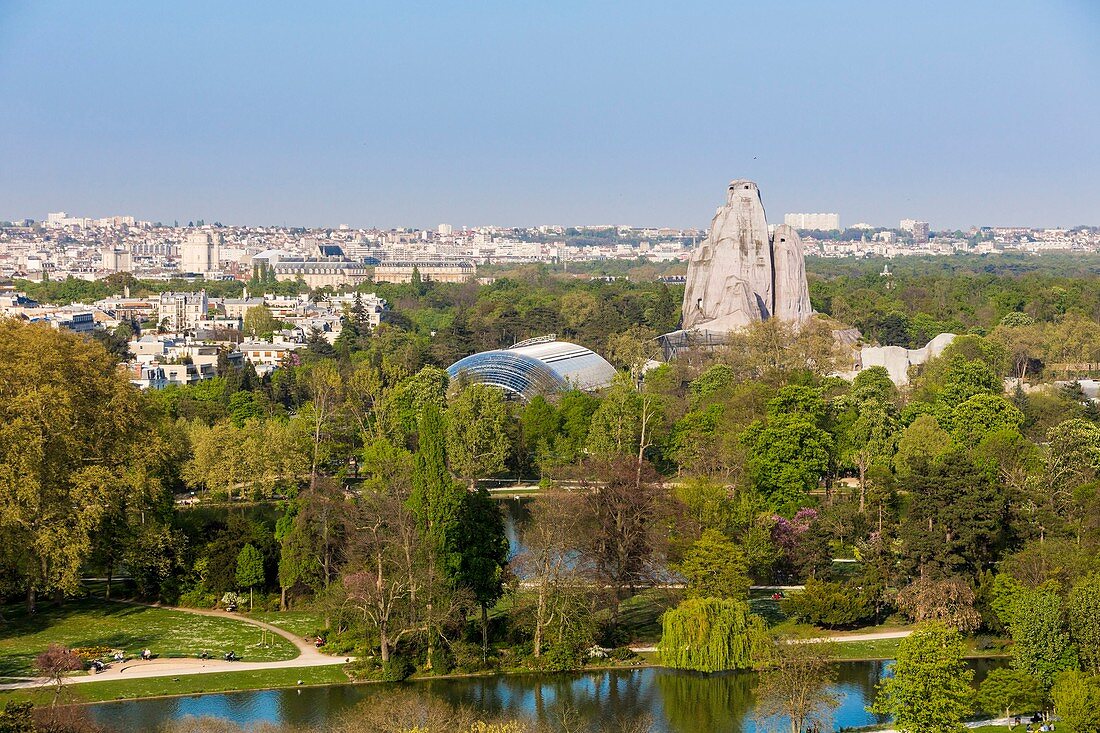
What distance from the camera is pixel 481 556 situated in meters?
30.0

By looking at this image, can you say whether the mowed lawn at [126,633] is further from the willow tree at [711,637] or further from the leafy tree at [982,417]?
the leafy tree at [982,417]

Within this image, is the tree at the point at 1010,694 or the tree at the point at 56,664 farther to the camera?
the tree at the point at 56,664

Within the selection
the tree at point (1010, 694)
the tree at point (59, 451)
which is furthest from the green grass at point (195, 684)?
the tree at point (1010, 694)

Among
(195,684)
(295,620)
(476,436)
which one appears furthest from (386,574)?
(476,436)

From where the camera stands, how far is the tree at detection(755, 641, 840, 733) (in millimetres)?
24719

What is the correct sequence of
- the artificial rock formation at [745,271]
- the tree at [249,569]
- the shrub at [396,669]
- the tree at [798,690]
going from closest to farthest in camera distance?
the tree at [798,690] < the shrub at [396,669] < the tree at [249,569] < the artificial rock formation at [745,271]

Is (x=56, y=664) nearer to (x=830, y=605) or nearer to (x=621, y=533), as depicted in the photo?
(x=621, y=533)

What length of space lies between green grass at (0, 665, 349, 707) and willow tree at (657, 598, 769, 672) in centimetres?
680

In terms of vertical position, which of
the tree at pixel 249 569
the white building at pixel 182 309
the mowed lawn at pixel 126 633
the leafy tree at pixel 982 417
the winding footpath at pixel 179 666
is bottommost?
the winding footpath at pixel 179 666

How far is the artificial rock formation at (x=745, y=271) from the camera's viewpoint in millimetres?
69688

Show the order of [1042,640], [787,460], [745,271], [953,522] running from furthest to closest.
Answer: [745,271] < [787,460] < [953,522] < [1042,640]

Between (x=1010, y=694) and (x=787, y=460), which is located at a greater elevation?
(x=787, y=460)

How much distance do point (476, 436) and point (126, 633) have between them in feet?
60.3

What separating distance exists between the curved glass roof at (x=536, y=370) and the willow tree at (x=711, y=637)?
27.6 meters
